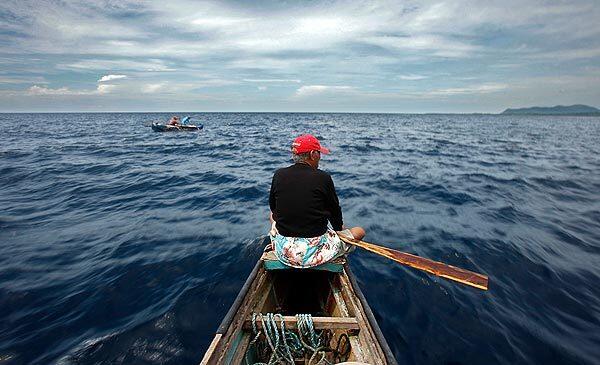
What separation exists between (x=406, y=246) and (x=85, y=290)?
7968 mm

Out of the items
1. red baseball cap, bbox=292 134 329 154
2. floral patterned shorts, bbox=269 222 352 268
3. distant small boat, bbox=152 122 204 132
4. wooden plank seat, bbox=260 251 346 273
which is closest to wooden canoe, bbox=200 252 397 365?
wooden plank seat, bbox=260 251 346 273

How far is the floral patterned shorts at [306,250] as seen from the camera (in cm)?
439

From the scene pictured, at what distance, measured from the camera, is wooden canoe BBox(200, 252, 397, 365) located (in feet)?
10.7

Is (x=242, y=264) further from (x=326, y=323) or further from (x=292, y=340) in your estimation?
(x=326, y=323)

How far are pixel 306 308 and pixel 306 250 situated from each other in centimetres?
174

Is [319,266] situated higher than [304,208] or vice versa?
[304,208]

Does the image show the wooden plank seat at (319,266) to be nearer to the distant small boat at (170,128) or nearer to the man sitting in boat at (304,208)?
the man sitting in boat at (304,208)

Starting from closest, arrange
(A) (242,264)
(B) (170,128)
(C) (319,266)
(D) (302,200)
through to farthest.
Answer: (D) (302,200), (C) (319,266), (A) (242,264), (B) (170,128)

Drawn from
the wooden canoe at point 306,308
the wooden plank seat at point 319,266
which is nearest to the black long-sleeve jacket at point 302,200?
the wooden plank seat at point 319,266

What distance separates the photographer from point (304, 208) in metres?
4.21

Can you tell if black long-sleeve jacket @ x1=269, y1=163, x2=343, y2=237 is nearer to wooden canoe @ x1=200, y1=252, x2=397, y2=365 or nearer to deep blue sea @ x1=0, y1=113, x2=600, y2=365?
wooden canoe @ x1=200, y1=252, x2=397, y2=365

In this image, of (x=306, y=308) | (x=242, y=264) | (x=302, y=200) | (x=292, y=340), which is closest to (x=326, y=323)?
(x=292, y=340)

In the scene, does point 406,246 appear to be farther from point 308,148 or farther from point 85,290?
point 85,290

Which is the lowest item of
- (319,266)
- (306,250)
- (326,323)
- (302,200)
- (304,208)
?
(326,323)
